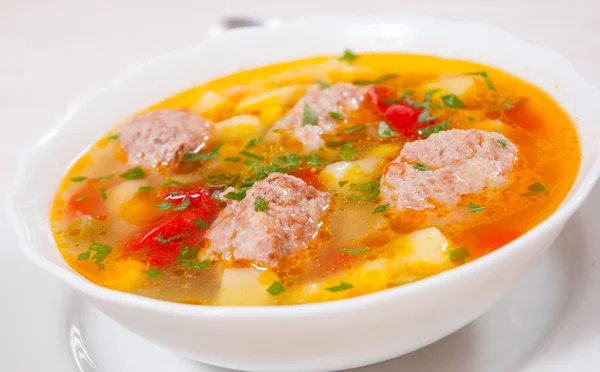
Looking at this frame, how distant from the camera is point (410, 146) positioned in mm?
2516

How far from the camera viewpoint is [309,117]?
2982 millimetres

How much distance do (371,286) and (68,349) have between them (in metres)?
1.14

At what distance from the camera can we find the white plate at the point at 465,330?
2.17 meters

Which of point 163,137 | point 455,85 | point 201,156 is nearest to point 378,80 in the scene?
point 455,85

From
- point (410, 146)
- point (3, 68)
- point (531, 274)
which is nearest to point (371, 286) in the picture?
point (410, 146)

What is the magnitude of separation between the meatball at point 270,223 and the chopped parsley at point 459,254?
0.46 metres

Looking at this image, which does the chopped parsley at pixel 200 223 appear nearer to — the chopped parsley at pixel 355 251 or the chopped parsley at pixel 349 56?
the chopped parsley at pixel 355 251

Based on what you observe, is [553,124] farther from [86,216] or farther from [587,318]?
[86,216]

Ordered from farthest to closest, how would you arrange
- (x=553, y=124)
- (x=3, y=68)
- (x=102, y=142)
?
(x=3, y=68) < (x=102, y=142) < (x=553, y=124)

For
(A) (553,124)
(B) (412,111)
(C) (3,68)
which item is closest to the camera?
(A) (553,124)

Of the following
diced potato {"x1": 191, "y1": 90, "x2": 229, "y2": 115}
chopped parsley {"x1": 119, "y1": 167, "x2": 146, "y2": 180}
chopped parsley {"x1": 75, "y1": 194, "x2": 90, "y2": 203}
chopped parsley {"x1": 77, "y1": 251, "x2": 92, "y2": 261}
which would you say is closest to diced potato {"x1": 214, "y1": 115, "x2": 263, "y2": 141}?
diced potato {"x1": 191, "y1": 90, "x2": 229, "y2": 115}

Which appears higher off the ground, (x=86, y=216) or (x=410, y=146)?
(x=410, y=146)

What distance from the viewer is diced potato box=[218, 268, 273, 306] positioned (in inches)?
82.0

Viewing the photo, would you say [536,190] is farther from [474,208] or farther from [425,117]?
[425,117]
